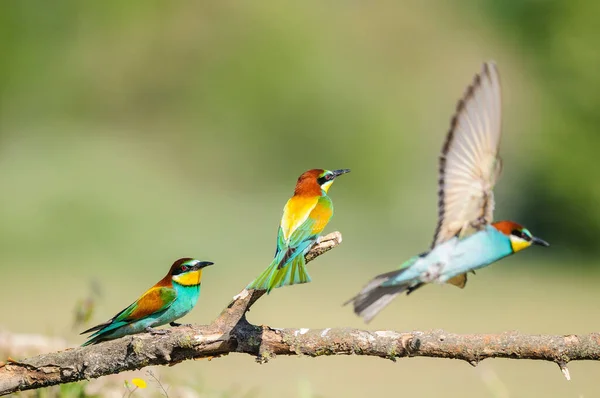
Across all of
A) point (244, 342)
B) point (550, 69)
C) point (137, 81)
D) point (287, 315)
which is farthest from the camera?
point (137, 81)

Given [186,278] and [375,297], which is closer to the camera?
[375,297]

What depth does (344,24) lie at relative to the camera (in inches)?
Answer: 466

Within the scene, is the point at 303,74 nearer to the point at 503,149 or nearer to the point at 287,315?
the point at 503,149

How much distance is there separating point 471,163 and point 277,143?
929cm

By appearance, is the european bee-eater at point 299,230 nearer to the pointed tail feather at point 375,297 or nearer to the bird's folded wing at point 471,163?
the pointed tail feather at point 375,297

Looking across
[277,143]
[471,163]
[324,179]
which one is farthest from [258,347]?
[277,143]

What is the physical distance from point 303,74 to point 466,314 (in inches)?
144

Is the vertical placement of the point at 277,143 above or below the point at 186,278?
above

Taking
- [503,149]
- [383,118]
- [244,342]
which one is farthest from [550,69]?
[244,342]

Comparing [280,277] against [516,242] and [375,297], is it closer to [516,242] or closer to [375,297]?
[375,297]

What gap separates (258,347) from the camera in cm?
202

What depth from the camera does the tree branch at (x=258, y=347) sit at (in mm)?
1956

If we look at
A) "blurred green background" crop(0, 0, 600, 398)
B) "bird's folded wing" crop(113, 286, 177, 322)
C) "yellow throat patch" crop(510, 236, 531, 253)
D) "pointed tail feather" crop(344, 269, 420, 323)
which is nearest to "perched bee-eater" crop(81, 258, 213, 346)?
"bird's folded wing" crop(113, 286, 177, 322)

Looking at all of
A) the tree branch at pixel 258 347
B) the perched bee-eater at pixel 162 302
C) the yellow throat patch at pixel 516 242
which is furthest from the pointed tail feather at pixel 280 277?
the yellow throat patch at pixel 516 242
